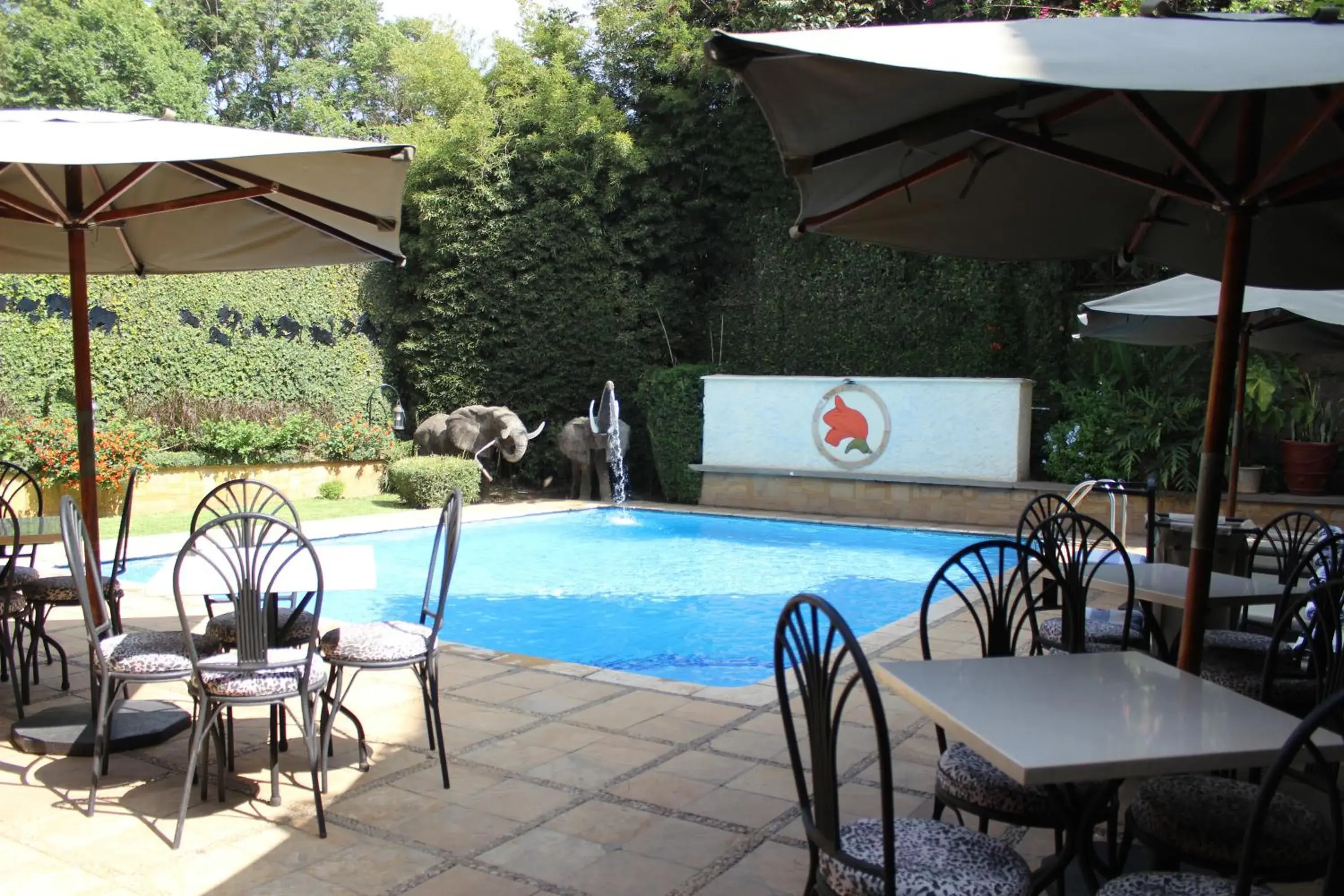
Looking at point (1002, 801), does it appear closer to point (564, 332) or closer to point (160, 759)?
point (160, 759)

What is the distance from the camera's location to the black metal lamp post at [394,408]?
45.7 feet

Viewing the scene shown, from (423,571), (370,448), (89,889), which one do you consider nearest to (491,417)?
(370,448)

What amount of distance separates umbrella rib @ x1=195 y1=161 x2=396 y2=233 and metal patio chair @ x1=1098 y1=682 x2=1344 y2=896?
343 centimetres

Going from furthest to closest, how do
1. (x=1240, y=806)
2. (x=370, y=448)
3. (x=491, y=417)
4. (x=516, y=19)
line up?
(x=516, y=19), (x=370, y=448), (x=491, y=417), (x=1240, y=806)

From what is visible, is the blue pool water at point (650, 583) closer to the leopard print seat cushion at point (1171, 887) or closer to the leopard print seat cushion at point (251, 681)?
the leopard print seat cushion at point (251, 681)

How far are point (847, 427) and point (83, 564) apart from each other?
963 centimetres

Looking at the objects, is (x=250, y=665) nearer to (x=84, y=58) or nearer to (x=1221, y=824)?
(x=1221, y=824)

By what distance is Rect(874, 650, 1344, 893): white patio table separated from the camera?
1.69 meters

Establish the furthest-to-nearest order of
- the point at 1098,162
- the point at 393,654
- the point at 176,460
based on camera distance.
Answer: the point at 176,460 < the point at 393,654 < the point at 1098,162

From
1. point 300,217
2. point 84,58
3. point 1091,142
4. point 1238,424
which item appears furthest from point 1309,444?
point 84,58

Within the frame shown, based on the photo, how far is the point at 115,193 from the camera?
132 inches

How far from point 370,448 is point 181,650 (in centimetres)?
1051

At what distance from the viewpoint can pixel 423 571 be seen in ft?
28.9

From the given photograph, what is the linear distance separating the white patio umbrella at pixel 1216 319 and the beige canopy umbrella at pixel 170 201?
12.6 feet
